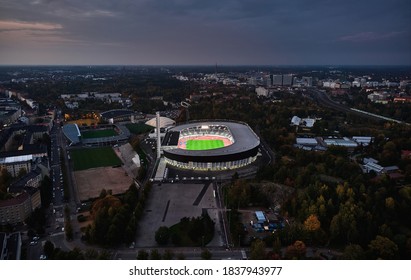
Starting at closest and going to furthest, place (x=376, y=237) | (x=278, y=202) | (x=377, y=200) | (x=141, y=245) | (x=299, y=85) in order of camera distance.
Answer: (x=376, y=237) < (x=141, y=245) < (x=377, y=200) < (x=278, y=202) < (x=299, y=85)

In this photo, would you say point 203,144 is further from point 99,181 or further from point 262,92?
point 262,92

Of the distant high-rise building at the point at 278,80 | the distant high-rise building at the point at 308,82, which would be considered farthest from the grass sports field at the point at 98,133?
the distant high-rise building at the point at 308,82

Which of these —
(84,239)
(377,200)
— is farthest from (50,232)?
(377,200)

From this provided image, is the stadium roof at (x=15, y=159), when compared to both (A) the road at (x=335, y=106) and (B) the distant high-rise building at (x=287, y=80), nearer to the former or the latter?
(A) the road at (x=335, y=106)

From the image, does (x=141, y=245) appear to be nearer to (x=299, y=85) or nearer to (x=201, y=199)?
(x=201, y=199)

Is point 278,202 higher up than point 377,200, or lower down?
lower down

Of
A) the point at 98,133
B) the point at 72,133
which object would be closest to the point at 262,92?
the point at 98,133

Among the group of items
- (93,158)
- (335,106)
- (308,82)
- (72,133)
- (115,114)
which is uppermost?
(308,82)
